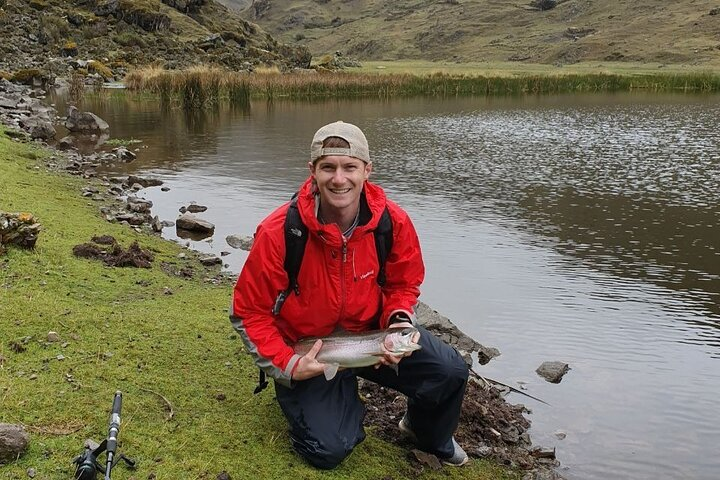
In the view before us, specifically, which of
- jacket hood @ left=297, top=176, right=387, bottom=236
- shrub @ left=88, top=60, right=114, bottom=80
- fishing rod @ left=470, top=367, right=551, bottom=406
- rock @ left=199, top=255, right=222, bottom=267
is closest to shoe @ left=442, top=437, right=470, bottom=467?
fishing rod @ left=470, top=367, right=551, bottom=406

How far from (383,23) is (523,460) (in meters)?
202

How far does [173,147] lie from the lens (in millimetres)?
22703

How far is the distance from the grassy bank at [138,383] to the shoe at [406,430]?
15cm

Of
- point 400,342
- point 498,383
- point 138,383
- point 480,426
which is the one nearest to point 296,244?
point 400,342

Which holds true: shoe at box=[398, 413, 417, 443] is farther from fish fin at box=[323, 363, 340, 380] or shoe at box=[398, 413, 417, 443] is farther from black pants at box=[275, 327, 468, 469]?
fish fin at box=[323, 363, 340, 380]

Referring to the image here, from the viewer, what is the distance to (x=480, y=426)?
5598 millimetres

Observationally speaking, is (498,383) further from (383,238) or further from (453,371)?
(383,238)

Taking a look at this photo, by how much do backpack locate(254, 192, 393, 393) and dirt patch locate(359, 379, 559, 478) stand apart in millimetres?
1215

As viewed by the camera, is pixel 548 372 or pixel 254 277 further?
pixel 548 372

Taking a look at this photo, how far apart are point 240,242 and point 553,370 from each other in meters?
6.10

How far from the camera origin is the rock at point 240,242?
11.3 m

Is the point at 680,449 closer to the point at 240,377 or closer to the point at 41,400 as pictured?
the point at 240,377

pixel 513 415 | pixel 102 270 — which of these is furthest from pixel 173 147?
pixel 513 415

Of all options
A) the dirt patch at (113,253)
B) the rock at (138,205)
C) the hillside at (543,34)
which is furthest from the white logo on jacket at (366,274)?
the hillside at (543,34)
